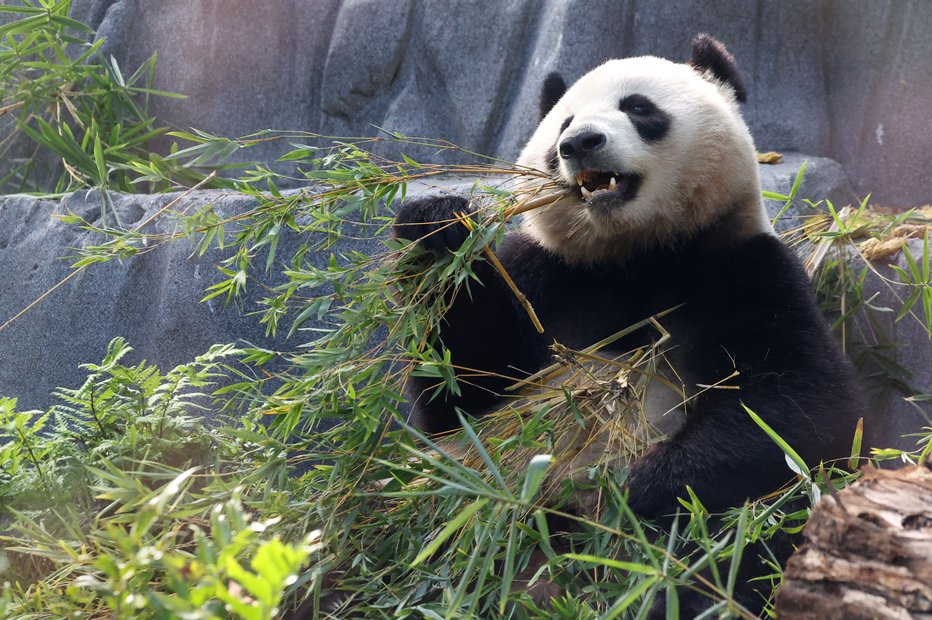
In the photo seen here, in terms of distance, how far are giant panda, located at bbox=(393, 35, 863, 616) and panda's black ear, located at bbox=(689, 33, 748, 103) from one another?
181 millimetres

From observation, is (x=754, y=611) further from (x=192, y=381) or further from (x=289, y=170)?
(x=289, y=170)

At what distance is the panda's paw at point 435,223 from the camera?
101 inches

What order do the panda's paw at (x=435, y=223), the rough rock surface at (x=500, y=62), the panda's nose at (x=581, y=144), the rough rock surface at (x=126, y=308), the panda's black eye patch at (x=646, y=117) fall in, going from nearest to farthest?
1. the panda's paw at (x=435, y=223)
2. the panda's nose at (x=581, y=144)
3. the panda's black eye patch at (x=646, y=117)
4. the rough rock surface at (x=126, y=308)
5. the rough rock surface at (x=500, y=62)

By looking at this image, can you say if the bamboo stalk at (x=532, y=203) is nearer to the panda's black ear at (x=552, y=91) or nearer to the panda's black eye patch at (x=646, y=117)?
the panda's black eye patch at (x=646, y=117)

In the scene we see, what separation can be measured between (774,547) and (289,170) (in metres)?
4.49

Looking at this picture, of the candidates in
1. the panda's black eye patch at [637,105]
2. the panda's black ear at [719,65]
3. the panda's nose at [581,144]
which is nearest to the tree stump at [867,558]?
the panda's nose at [581,144]

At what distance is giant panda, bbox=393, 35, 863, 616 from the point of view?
8.17 ft

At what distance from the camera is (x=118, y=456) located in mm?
2795

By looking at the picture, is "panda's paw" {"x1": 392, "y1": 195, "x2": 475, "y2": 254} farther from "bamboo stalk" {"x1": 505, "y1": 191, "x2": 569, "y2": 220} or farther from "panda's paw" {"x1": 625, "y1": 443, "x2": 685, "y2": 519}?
"panda's paw" {"x1": 625, "y1": 443, "x2": 685, "y2": 519}

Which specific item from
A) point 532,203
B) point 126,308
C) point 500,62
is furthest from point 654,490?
point 500,62

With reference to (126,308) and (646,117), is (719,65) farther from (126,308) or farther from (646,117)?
(126,308)

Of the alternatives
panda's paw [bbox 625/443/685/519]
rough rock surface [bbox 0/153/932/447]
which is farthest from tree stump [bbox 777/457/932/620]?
rough rock surface [bbox 0/153/932/447]

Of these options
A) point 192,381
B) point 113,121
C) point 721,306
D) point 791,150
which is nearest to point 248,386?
point 192,381

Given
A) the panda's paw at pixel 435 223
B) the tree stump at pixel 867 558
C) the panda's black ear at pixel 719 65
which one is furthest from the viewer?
the panda's black ear at pixel 719 65
